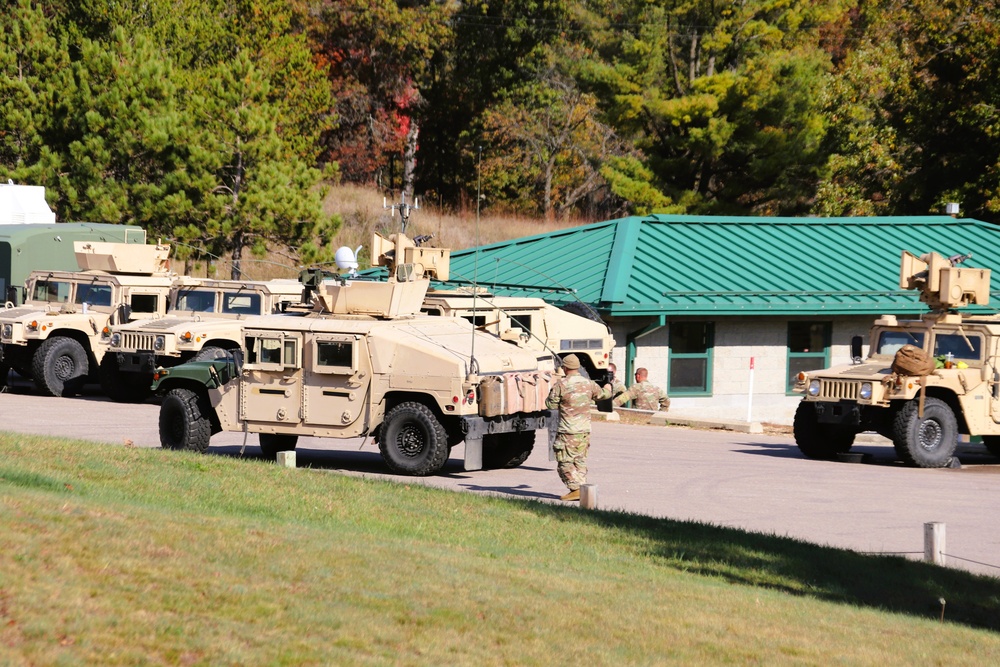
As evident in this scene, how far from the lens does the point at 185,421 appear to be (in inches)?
644

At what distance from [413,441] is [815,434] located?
21.3 ft

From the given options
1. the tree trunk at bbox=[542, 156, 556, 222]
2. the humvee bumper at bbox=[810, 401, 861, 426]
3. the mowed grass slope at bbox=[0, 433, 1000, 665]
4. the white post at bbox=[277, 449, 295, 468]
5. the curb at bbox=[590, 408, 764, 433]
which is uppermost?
the tree trunk at bbox=[542, 156, 556, 222]

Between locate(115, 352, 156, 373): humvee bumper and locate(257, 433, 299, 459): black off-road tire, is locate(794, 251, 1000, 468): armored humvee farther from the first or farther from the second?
locate(115, 352, 156, 373): humvee bumper

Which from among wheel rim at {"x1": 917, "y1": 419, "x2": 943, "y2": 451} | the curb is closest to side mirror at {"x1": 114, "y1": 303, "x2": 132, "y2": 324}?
the curb

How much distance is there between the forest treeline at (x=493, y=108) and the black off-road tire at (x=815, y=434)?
53.7 feet

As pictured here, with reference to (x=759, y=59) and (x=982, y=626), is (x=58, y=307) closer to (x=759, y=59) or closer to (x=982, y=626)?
(x=982, y=626)

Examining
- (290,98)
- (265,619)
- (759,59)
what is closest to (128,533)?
(265,619)

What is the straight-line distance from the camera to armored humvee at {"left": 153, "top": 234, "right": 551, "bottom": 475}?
15.4m

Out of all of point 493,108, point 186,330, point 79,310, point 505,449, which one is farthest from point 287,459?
point 493,108

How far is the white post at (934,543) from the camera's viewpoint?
38.4 feet

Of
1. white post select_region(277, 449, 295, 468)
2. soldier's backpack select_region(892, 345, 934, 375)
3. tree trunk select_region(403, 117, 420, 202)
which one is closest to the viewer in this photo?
white post select_region(277, 449, 295, 468)

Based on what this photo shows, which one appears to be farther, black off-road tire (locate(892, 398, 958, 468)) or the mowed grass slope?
black off-road tire (locate(892, 398, 958, 468))

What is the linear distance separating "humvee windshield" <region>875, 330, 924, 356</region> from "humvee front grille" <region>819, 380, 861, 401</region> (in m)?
1.43

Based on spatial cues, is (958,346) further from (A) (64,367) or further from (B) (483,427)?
(A) (64,367)
